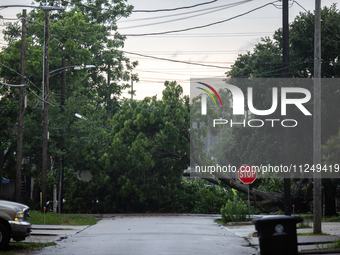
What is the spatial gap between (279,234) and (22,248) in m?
7.16

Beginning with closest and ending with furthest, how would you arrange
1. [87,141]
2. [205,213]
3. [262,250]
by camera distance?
[262,250]
[87,141]
[205,213]

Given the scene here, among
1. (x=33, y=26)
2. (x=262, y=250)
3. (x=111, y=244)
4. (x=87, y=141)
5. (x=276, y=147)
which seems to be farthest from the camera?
(x=33, y=26)

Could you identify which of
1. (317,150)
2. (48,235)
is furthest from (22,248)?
(317,150)

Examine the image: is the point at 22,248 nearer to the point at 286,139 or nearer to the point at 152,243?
the point at 152,243

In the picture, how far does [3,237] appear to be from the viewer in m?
12.9

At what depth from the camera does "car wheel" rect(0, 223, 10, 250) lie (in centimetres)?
1283

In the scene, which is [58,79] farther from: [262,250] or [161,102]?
[262,250]

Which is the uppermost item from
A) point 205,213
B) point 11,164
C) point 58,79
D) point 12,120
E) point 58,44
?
point 58,44

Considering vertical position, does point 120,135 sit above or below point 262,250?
above

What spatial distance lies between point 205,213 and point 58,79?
49.4ft

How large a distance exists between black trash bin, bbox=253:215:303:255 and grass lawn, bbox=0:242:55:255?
627 cm

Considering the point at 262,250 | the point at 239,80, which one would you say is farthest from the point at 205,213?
the point at 262,250

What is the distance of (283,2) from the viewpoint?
21.1m

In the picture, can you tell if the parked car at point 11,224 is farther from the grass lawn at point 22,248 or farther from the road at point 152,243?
the road at point 152,243
